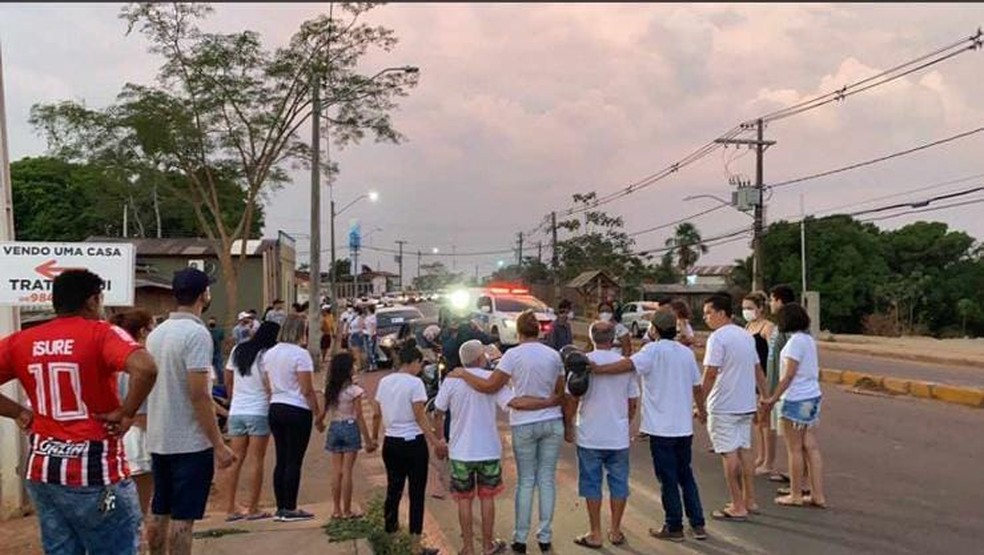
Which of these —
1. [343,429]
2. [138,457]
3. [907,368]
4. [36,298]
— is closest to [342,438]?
[343,429]

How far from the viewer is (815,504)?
24.0ft

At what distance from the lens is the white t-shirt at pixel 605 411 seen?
6199 millimetres

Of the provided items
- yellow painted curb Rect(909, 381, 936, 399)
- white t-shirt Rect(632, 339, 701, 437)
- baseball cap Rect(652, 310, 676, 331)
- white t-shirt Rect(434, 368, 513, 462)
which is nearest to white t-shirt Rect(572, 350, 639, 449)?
white t-shirt Rect(632, 339, 701, 437)

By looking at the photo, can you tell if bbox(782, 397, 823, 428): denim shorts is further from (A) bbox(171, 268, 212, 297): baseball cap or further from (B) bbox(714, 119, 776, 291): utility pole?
(B) bbox(714, 119, 776, 291): utility pole

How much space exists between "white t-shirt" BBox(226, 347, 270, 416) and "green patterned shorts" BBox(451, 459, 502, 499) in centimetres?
195

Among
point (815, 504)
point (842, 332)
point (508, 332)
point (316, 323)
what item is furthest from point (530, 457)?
point (842, 332)

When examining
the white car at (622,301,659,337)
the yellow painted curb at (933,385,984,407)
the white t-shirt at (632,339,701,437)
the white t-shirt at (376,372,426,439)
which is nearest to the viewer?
the white t-shirt at (376,372,426,439)

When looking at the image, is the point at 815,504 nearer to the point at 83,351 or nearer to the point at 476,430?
the point at 476,430

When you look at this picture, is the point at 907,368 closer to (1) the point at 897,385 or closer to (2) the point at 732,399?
(1) the point at 897,385

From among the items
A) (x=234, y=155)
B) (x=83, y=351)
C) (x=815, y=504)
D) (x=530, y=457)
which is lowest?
(x=815, y=504)

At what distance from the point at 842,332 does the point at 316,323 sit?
3884cm

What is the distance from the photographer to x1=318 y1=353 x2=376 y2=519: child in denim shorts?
22.6ft

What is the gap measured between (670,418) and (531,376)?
116 centimetres

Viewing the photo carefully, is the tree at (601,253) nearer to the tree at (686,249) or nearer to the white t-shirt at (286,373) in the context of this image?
the tree at (686,249)
